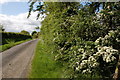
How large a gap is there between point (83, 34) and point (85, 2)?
3.78 ft

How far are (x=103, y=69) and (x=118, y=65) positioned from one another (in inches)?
24.6

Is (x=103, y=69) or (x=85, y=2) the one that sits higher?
(x=85, y=2)

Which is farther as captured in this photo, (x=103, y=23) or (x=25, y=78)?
(x=25, y=78)

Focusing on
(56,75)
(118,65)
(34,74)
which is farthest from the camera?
(34,74)

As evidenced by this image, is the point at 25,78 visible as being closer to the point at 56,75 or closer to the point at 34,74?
the point at 34,74

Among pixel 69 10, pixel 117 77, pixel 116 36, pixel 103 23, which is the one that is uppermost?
pixel 69 10

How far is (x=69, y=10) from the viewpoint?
6906 millimetres

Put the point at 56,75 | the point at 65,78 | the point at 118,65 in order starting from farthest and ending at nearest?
the point at 56,75, the point at 65,78, the point at 118,65

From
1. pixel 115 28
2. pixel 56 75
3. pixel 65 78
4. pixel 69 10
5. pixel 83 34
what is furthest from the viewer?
pixel 69 10

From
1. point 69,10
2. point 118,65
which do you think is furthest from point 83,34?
point 69,10

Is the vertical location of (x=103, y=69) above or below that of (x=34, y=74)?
above

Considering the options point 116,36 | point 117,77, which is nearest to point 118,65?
point 117,77

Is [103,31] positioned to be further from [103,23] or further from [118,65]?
[118,65]

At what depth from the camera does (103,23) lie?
456cm
